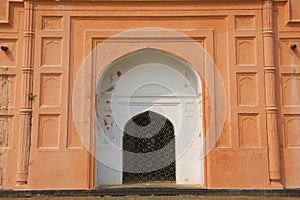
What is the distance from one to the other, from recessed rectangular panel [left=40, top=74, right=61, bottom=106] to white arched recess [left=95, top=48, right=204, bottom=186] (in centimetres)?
77

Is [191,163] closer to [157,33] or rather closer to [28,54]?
[157,33]

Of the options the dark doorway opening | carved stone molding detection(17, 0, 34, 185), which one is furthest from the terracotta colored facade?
the dark doorway opening

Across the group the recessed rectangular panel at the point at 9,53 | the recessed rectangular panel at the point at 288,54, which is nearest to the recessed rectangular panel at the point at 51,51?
the recessed rectangular panel at the point at 9,53

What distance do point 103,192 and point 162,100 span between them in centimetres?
215

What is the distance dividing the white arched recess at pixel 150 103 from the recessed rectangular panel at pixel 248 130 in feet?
2.64

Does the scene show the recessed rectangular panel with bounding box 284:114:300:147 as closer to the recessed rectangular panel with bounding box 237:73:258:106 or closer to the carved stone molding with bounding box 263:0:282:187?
the carved stone molding with bounding box 263:0:282:187

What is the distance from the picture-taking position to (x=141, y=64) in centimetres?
766

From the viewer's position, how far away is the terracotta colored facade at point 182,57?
22.0 feet

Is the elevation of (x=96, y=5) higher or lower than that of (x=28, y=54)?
higher

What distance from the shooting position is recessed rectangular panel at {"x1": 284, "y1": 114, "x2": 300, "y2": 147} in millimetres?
6859

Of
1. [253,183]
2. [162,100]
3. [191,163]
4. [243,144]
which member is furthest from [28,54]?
[253,183]

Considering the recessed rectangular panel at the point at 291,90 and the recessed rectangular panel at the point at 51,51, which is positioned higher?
the recessed rectangular panel at the point at 51,51

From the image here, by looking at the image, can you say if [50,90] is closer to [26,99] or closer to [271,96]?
[26,99]

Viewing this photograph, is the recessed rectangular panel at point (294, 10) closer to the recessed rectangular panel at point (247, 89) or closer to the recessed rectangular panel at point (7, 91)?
the recessed rectangular panel at point (247, 89)
